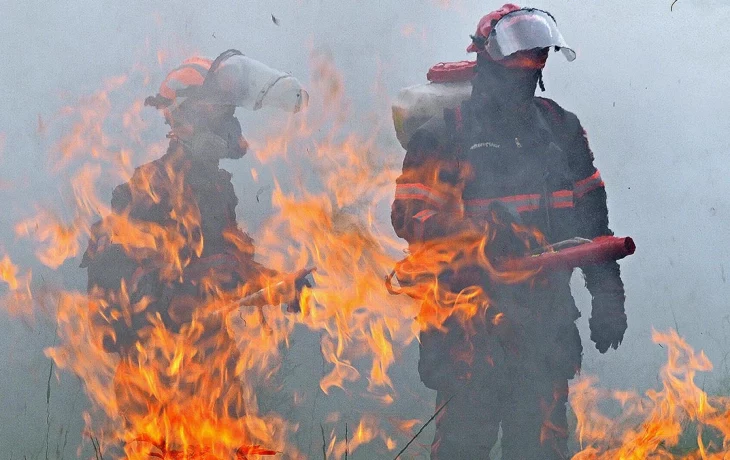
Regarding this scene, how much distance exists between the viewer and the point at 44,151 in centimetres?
853

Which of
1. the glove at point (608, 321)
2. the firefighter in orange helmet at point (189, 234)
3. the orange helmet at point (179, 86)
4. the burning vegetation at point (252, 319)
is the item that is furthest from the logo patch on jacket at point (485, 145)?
the orange helmet at point (179, 86)

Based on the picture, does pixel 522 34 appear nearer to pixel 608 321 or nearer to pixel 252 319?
pixel 608 321

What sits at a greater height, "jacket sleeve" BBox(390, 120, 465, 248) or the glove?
"jacket sleeve" BBox(390, 120, 465, 248)

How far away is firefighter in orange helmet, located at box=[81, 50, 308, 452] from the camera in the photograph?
455 centimetres

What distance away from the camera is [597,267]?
3898mm

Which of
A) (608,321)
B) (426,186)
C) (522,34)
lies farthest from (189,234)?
(608,321)

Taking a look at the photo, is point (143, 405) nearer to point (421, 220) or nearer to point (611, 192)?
point (421, 220)

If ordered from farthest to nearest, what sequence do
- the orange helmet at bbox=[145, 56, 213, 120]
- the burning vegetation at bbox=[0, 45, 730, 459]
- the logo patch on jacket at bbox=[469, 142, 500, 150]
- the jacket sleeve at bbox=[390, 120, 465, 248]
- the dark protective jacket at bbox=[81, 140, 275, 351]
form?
the orange helmet at bbox=[145, 56, 213, 120] < the dark protective jacket at bbox=[81, 140, 275, 351] < the burning vegetation at bbox=[0, 45, 730, 459] < the logo patch on jacket at bbox=[469, 142, 500, 150] < the jacket sleeve at bbox=[390, 120, 465, 248]

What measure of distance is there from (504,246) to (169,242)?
6.79 feet

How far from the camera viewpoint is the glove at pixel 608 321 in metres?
3.83

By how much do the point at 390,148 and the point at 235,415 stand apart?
2.78m

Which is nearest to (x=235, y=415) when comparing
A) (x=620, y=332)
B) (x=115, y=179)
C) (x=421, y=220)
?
(x=421, y=220)

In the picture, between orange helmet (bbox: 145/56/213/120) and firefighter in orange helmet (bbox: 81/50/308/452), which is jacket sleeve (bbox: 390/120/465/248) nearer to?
firefighter in orange helmet (bbox: 81/50/308/452)

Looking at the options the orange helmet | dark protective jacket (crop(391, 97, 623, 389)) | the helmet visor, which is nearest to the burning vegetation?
dark protective jacket (crop(391, 97, 623, 389))
